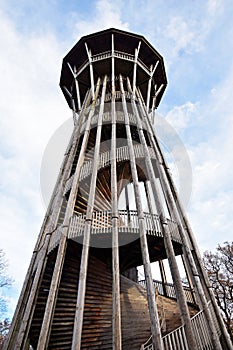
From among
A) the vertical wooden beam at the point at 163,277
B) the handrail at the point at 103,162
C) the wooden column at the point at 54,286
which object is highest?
the handrail at the point at 103,162

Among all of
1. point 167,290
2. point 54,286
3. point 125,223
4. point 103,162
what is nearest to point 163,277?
point 167,290

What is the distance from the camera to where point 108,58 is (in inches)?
455

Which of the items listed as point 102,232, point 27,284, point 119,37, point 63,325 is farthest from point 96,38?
A: point 63,325

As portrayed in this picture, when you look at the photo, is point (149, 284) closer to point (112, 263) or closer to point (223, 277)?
point (112, 263)

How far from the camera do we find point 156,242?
740 centimetres

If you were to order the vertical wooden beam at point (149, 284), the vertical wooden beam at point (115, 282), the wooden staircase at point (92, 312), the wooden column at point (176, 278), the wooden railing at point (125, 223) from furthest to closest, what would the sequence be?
the wooden railing at point (125, 223) → the wooden staircase at point (92, 312) → the wooden column at point (176, 278) → the vertical wooden beam at point (115, 282) → the vertical wooden beam at point (149, 284)

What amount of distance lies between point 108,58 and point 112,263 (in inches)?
396

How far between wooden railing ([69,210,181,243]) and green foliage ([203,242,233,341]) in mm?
12171

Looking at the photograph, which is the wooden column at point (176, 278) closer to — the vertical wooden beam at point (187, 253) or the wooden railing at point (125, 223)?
the vertical wooden beam at point (187, 253)

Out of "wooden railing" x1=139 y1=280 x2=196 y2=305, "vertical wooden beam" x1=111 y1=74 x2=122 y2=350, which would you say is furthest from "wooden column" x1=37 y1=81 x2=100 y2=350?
"wooden railing" x1=139 y1=280 x2=196 y2=305

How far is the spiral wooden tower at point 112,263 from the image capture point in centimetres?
537

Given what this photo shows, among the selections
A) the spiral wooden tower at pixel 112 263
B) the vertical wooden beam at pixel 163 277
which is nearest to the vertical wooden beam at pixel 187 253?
the spiral wooden tower at pixel 112 263

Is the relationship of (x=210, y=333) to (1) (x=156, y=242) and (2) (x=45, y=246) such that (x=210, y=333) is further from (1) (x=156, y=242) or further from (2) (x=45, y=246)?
(2) (x=45, y=246)

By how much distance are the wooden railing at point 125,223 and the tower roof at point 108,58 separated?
8215mm
